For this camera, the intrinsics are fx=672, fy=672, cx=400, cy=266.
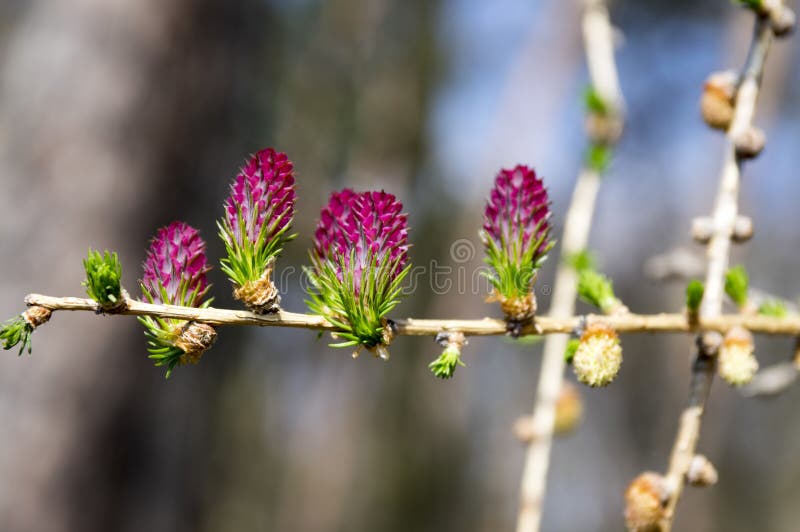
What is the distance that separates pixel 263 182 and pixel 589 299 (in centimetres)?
32

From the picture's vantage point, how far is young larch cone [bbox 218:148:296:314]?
0.46m

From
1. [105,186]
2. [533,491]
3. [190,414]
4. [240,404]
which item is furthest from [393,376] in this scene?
[533,491]

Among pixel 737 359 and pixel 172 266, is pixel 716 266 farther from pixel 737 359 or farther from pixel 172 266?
pixel 172 266

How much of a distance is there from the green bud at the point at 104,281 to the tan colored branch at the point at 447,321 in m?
0.01

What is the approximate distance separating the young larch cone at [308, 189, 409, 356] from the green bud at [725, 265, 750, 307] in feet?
1.11

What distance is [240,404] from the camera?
5.64 metres

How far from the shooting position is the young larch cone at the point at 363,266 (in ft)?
1.45

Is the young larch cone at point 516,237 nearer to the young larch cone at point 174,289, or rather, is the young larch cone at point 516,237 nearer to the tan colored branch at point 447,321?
the tan colored branch at point 447,321

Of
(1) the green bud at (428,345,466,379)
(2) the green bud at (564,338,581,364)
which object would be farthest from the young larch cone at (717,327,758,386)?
(1) the green bud at (428,345,466,379)

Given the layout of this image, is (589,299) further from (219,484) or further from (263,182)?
(219,484)

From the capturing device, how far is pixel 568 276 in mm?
801

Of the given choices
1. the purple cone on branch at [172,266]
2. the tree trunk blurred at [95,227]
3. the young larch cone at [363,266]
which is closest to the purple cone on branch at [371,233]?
the young larch cone at [363,266]

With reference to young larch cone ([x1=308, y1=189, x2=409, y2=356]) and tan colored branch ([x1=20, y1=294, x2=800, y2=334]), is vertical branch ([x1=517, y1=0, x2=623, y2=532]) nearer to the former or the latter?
tan colored branch ([x1=20, y1=294, x2=800, y2=334])

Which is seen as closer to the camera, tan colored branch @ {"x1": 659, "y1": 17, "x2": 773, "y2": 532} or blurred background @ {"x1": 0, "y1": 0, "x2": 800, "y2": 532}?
tan colored branch @ {"x1": 659, "y1": 17, "x2": 773, "y2": 532}
